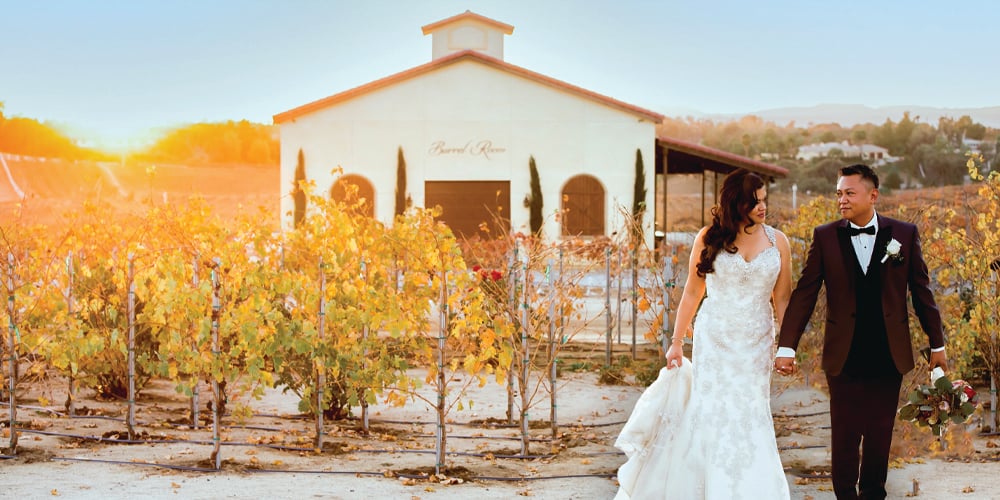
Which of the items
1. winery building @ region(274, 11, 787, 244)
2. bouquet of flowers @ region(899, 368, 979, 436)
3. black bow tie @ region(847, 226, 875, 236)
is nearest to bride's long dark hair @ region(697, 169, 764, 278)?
black bow tie @ region(847, 226, 875, 236)

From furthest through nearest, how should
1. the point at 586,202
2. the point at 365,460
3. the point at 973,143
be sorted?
the point at 973,143 → the point at 586,202 → the point at 365,460

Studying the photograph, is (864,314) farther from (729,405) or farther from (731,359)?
(729,405)

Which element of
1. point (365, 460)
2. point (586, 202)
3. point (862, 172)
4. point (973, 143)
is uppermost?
point (973, 143)

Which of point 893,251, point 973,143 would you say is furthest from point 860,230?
point 973,143

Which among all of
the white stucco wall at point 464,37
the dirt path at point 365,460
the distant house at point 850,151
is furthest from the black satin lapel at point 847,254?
the distant house at point 850,151

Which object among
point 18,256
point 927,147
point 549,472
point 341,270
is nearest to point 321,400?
point 341,270

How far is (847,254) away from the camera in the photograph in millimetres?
5371

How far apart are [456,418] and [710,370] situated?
4438 millimetres

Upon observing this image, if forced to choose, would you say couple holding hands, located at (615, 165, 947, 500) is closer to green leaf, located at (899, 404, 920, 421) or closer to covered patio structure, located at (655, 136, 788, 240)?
green leaf, located at (899, 404, 920, 421)

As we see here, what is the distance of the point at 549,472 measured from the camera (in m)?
7.43

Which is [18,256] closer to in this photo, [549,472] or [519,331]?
[519,331]

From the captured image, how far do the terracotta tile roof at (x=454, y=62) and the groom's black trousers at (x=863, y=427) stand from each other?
77.3 ft

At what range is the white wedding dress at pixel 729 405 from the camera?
18.2 ft

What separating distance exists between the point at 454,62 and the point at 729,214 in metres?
24.1
